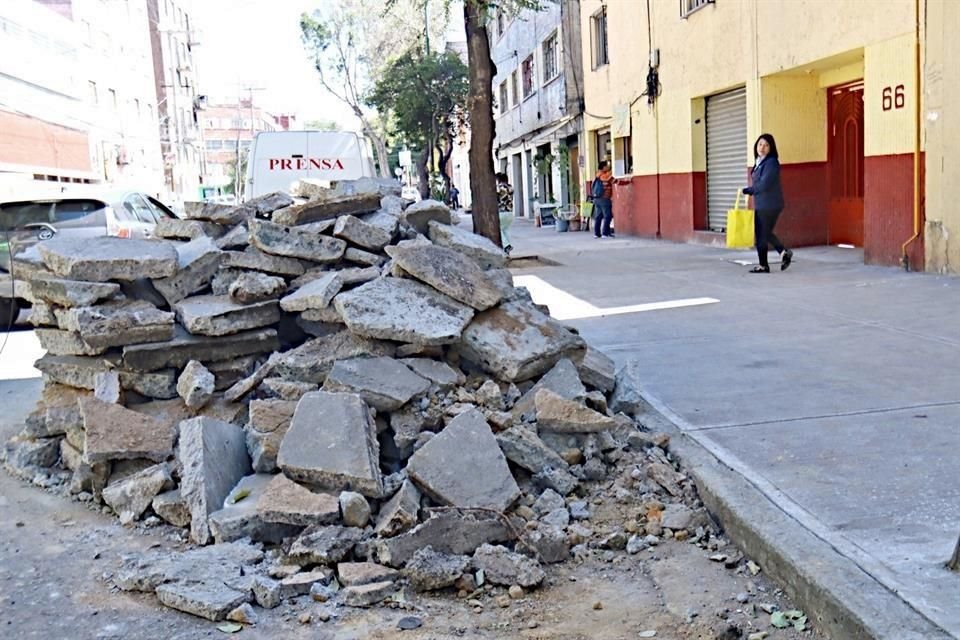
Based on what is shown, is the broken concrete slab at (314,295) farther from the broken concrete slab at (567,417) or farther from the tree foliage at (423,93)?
the tree foliage at (423,93)

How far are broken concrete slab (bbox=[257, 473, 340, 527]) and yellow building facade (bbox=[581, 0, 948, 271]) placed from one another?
8900mm

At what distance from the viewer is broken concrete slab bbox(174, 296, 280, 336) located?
554cm

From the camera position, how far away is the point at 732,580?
140 inches

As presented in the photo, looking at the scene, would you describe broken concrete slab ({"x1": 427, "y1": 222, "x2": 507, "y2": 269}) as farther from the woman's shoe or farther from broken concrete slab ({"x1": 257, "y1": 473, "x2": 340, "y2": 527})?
the woman's shoe

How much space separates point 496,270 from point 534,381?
3.87ft

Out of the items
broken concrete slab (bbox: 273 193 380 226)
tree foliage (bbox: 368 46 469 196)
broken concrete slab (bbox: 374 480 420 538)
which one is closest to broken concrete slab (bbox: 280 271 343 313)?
broken concrete slab (bbox: 273 193 380 226)

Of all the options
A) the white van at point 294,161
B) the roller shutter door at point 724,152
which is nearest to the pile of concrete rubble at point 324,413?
the white van at point 294,161

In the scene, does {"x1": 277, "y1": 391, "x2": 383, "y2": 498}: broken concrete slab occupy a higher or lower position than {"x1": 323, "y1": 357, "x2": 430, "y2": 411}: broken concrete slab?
lower

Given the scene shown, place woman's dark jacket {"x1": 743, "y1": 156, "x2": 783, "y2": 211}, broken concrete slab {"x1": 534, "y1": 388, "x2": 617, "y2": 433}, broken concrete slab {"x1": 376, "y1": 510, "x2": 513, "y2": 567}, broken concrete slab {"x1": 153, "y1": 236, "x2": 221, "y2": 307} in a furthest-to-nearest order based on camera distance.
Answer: woman's dark jacket {"x1": 743, "y1": 156, "x2": 783, "y2": 211} → broken concrete slab {"x1": 153, "y1": 236, "x2": 221, "y2": 307} → broken concrete slab {"x1": 534, "y1": 388, "x2": 617, "y2": 433} → broken concrete slab {"x1": 376, "y1": 510, "x2": 513, "y2": 567}

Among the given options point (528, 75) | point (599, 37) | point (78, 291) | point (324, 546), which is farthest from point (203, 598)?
point (528, 75)

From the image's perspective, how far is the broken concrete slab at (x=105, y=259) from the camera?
5.71m

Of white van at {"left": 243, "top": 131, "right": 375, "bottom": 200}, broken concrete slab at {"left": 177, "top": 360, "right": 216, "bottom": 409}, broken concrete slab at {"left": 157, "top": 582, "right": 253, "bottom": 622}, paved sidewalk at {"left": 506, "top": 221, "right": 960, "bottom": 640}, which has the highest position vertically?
white van at {"left": 243, "top": 131, "right": 375, "bottom": 200}

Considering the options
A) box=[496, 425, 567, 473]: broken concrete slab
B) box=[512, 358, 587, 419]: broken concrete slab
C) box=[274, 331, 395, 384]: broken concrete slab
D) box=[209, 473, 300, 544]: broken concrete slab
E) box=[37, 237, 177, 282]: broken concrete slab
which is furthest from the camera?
box=[37, 237, 177, 282]: broken concrete slab

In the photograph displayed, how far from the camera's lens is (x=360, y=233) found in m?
6.36
